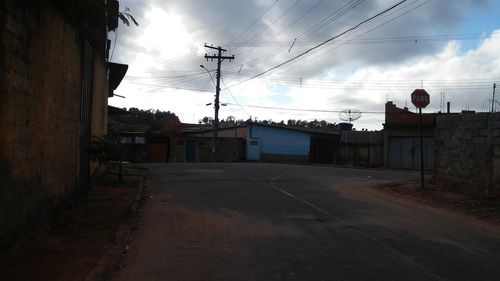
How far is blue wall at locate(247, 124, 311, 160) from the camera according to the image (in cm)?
6000

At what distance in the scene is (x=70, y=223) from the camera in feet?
33.6

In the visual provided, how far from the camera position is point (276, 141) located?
2387 inches

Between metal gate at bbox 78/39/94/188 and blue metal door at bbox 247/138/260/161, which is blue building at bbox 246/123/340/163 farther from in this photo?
metal gate at bbox 78/39/94/188

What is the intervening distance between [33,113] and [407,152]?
3870 cm

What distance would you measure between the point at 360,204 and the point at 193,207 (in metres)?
4.67

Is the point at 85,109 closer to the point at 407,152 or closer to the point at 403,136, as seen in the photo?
the point at 407,152

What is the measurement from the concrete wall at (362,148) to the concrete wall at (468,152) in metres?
26.0

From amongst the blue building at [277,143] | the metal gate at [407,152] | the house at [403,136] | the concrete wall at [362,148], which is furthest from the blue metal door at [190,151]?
the metal gate at [407,152]

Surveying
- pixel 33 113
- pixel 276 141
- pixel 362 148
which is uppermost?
pixel 276 141

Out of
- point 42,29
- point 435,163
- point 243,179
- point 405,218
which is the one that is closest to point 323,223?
point 405,218

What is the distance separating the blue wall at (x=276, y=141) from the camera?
60000 mm

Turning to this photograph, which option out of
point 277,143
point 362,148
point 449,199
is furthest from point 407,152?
point 449,199

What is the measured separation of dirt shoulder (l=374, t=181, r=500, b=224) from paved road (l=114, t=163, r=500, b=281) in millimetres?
702

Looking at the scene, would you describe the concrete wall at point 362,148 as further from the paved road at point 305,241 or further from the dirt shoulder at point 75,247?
the dirt shoulder at point 75,247
